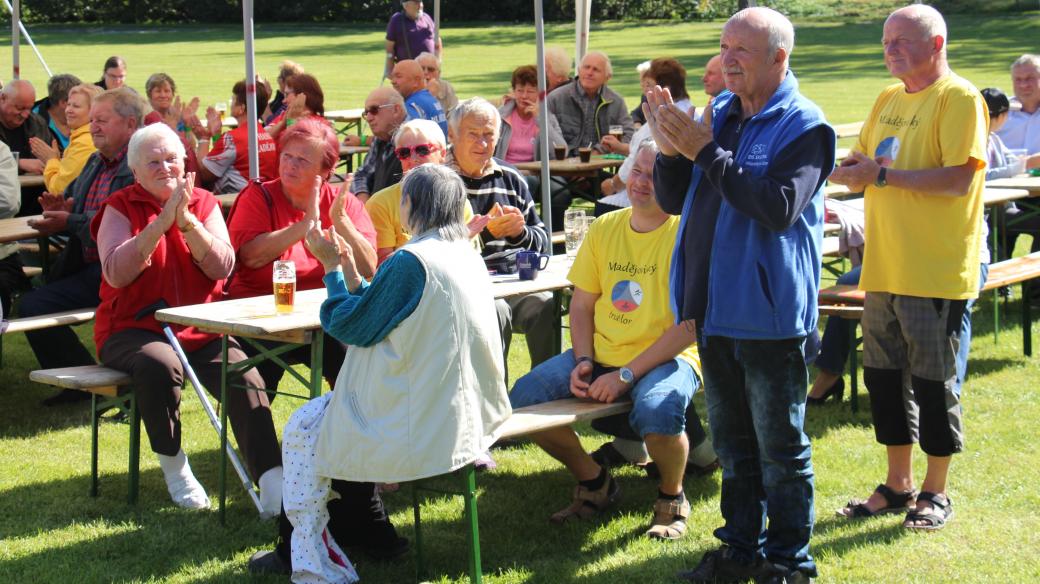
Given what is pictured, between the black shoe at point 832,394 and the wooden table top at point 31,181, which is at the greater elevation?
the wooden table top at point 31,181

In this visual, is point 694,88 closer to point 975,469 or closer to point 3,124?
point 3,124

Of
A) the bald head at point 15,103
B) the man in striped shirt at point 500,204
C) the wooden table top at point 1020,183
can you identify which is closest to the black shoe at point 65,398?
the man in striped shirt at point 500,204

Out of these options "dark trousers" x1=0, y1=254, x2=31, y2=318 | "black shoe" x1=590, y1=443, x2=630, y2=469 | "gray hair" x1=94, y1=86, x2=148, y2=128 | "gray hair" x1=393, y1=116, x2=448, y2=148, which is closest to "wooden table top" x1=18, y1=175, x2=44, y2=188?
"dark trousers" x1=0, y1=254, x2=31, y2=318

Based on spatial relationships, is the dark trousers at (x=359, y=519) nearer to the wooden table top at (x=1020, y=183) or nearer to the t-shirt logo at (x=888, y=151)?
the t-shirt logo at (x=888, y=151)

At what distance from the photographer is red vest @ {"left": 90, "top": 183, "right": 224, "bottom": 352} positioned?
496 cm

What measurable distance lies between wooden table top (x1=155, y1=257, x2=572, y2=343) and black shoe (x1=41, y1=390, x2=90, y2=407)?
198cm

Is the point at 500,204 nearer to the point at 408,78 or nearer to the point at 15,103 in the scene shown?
the point at 408,78

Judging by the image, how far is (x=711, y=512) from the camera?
15.5 feet

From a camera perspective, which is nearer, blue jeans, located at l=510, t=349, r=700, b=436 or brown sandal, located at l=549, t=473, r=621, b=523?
blue jeans, located at l=510, t=349, r=700, b=436

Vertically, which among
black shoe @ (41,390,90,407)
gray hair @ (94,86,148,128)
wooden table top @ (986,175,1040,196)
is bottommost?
black shoe @ (41,390,90,407)

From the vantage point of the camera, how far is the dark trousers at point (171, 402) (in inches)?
186

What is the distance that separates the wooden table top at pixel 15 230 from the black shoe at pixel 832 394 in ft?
12.7

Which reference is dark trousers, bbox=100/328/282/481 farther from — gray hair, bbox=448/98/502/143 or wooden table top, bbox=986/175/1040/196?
wooden table top, bbox=986/175/1040/196

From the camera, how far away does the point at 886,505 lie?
462 centimetres
